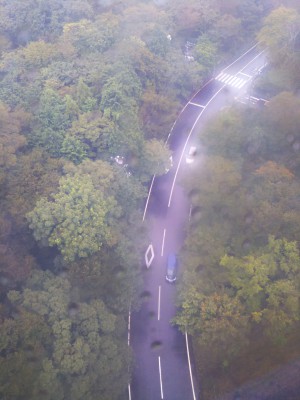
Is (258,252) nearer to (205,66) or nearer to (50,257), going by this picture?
(50,257)

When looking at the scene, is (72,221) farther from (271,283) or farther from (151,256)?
(271,283)

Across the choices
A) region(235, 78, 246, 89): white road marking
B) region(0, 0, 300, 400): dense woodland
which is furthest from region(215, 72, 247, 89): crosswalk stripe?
region(0, 0, 300, 400): dense woodland

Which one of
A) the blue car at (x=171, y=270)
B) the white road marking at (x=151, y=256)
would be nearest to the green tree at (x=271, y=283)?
the blue car at (x=171, y=270)

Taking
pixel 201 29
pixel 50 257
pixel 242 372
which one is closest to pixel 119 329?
pixel 50 257

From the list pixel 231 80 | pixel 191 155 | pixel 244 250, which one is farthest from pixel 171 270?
pixel 231 80

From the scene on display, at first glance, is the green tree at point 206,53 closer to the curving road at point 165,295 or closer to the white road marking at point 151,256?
the curving road at point 165,295

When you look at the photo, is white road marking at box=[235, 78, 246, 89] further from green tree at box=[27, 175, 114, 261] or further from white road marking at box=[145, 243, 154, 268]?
green tree at box=[27, 175, 114, 261]
